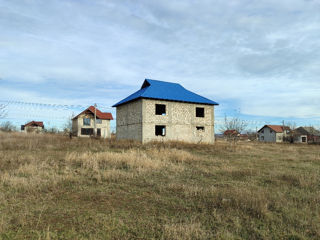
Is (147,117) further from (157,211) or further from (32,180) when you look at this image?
(157,211)

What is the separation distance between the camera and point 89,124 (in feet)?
137

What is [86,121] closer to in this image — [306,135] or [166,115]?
[166,115]

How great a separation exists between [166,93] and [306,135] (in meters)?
54.9

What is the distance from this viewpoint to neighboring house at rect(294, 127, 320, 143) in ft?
189

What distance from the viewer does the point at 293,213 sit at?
3.79 m

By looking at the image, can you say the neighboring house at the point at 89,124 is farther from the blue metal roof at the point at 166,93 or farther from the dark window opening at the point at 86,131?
the blue metal roof at the point at 166,93

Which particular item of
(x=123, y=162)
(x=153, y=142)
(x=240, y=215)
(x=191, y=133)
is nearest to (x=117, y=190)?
(x=240, y=215)

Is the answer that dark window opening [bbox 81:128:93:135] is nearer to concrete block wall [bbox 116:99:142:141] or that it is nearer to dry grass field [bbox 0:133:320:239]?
concrete block wall [bbox 116:99:142:141]

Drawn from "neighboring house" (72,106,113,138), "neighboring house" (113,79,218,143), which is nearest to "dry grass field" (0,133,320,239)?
"neighboring house" (113,79,218,143)

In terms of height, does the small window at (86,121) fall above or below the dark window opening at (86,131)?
above

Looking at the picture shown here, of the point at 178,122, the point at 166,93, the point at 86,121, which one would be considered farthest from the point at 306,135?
the point at 86,121

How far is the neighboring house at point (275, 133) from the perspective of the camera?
56.4 m

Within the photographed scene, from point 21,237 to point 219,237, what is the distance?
9.07 ft

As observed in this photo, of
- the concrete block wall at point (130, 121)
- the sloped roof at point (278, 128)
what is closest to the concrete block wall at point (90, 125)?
the concrete block wall at point (130, 121)
